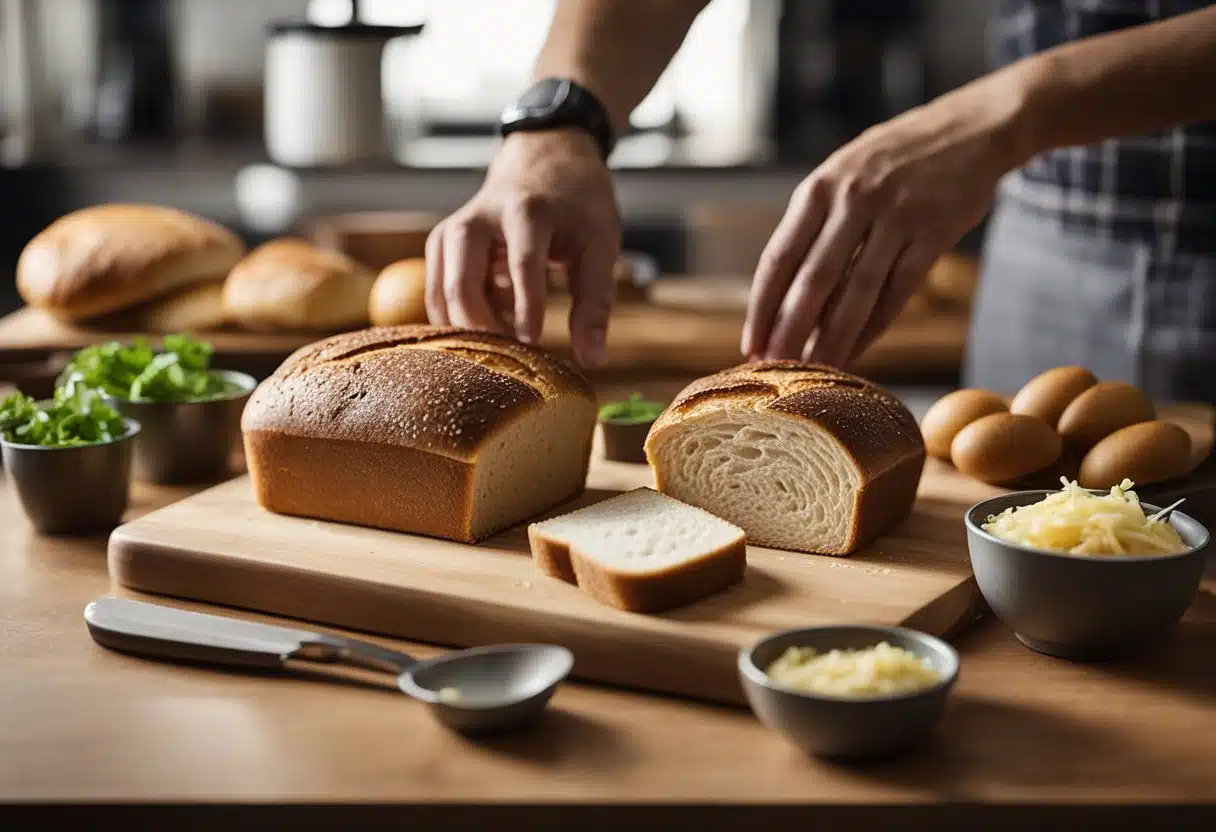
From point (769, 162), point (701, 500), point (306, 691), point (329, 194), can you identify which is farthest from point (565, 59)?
point (329, 194)

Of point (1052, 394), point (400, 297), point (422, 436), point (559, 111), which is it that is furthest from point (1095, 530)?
point (400, 297)

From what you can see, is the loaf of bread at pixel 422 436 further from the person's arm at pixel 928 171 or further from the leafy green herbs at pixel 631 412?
the person's arm at pixel 928 171

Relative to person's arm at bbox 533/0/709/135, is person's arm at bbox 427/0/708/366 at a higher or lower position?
lower

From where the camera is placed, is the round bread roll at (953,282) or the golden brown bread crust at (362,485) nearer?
the golden brown bread crust at (362,485)

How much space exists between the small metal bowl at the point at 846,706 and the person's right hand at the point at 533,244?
892mm

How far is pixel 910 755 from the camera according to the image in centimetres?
128

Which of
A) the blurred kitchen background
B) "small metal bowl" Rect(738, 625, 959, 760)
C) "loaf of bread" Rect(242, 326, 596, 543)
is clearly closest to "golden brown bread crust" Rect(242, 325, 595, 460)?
"loaf of bread" Rect(242, 326, 596, 543)

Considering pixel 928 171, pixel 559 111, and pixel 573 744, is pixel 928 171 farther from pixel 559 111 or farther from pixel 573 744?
pixel 573 744

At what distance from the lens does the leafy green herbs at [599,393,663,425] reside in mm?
2107

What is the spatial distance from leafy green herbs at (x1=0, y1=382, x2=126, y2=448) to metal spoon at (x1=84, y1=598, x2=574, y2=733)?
405 millimetres

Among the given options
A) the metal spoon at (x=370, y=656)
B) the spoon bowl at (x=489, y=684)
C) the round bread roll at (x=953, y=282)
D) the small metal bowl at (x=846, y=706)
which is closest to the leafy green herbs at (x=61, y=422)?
the metal spoon at (x=370, y=656)

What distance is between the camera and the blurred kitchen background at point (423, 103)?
565 centimetres

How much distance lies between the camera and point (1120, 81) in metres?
2.05

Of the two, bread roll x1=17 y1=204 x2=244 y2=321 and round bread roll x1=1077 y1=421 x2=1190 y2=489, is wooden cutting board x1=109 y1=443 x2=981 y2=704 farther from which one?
bread roll x1=17 y1=204 x2=244 y2=321
